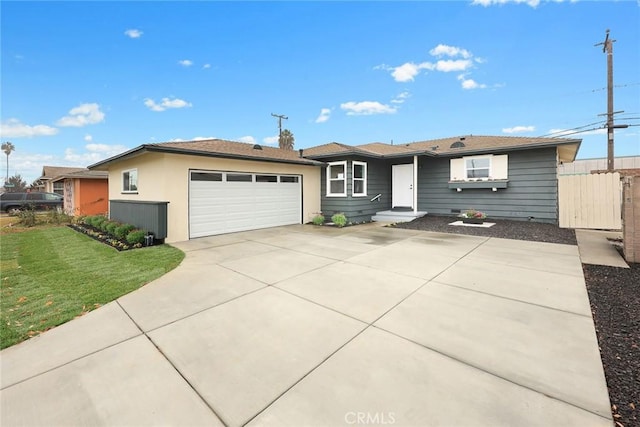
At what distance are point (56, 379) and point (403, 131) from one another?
24248 mm

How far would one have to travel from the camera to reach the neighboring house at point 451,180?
980 centimetres

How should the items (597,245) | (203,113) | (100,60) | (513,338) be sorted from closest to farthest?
1. (513,338)
2. (597,245)
3. (100,60)
4. (203,113)

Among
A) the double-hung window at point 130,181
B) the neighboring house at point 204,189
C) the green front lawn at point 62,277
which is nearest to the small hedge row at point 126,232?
the neighboring house at point 204,189

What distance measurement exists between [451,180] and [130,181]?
41.8 ft

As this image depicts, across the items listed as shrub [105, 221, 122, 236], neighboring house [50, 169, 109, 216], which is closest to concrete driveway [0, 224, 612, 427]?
shrub [105, 221, 122, 236]

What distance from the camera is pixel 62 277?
4523 mm

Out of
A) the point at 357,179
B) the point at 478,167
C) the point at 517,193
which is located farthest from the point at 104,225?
the point at 517,193

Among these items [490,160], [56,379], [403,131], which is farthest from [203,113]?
[56,379]

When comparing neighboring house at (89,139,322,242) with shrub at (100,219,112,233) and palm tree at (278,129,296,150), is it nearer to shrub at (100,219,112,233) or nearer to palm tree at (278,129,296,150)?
shrub at (100,219,112,233)

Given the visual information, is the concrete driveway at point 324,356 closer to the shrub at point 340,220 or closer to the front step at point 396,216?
the shrub at point 340,220

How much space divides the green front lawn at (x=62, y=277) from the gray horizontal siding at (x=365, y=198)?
21.8 feet

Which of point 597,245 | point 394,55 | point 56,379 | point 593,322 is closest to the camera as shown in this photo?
point 56,379

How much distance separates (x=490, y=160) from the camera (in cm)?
1071

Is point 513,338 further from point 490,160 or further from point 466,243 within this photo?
point 490,160
